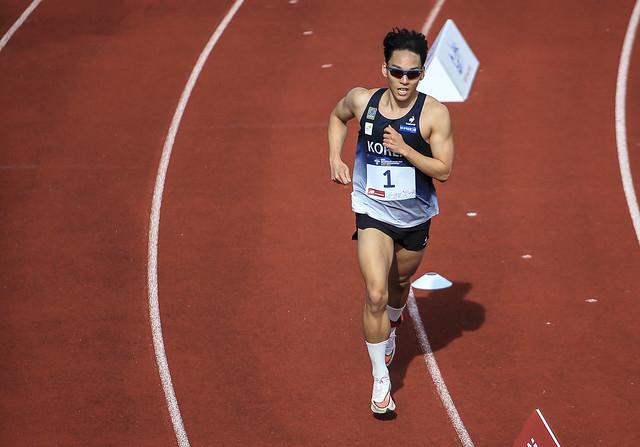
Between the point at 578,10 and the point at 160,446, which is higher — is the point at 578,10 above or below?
above

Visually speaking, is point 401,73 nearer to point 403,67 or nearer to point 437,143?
point 403,67

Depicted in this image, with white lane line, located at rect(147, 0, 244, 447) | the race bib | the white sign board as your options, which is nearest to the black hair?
the race bib

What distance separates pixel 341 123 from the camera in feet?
18.2

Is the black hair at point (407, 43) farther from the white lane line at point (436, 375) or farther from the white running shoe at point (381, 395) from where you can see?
the white lane line at point (436, 375)

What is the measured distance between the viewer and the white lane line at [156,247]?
5.74 meters

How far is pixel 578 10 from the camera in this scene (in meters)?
11.0

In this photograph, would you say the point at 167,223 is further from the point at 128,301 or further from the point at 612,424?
the point at 612,424

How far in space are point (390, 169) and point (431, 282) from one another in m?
1.89

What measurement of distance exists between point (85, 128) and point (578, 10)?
6.03 metres

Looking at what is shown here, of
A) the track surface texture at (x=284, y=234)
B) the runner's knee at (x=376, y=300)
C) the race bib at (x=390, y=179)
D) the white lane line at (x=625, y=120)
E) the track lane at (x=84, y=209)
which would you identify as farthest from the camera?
the white lane line at (x=625, y=120)

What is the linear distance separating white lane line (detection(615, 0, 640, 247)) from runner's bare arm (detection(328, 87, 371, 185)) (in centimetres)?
307

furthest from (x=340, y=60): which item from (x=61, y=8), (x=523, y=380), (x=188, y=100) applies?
(x=523, y=380)

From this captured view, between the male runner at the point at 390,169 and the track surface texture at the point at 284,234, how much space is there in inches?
33.8

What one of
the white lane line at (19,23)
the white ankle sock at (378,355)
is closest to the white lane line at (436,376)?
the white ankle sock at (378,355)
